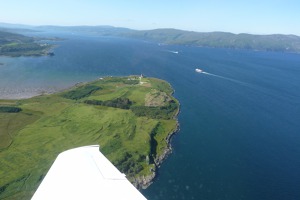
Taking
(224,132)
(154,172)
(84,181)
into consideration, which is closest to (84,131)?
(154,172)

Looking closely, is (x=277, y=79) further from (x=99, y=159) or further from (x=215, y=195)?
(x=99, y=159)

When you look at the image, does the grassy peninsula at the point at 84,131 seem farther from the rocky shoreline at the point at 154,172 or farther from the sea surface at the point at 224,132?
the sea surface at the point at 224,132

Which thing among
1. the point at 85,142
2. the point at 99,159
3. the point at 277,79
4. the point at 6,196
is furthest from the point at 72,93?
the point at 277,79

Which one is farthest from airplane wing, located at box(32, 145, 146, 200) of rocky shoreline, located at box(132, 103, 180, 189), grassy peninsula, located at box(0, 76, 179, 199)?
rocky shoreline, located at box(132, 103, 180, 189)

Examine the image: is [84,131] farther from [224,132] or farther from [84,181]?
[84,181]

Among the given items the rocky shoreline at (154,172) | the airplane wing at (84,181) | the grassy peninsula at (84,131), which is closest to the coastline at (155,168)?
the rocky shoreline at (154,172)

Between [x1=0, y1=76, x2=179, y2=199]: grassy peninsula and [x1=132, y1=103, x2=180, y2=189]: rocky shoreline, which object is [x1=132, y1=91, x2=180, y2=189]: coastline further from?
[x1=0, y1=76, x2=179, y2=199]: grassy peninsula
